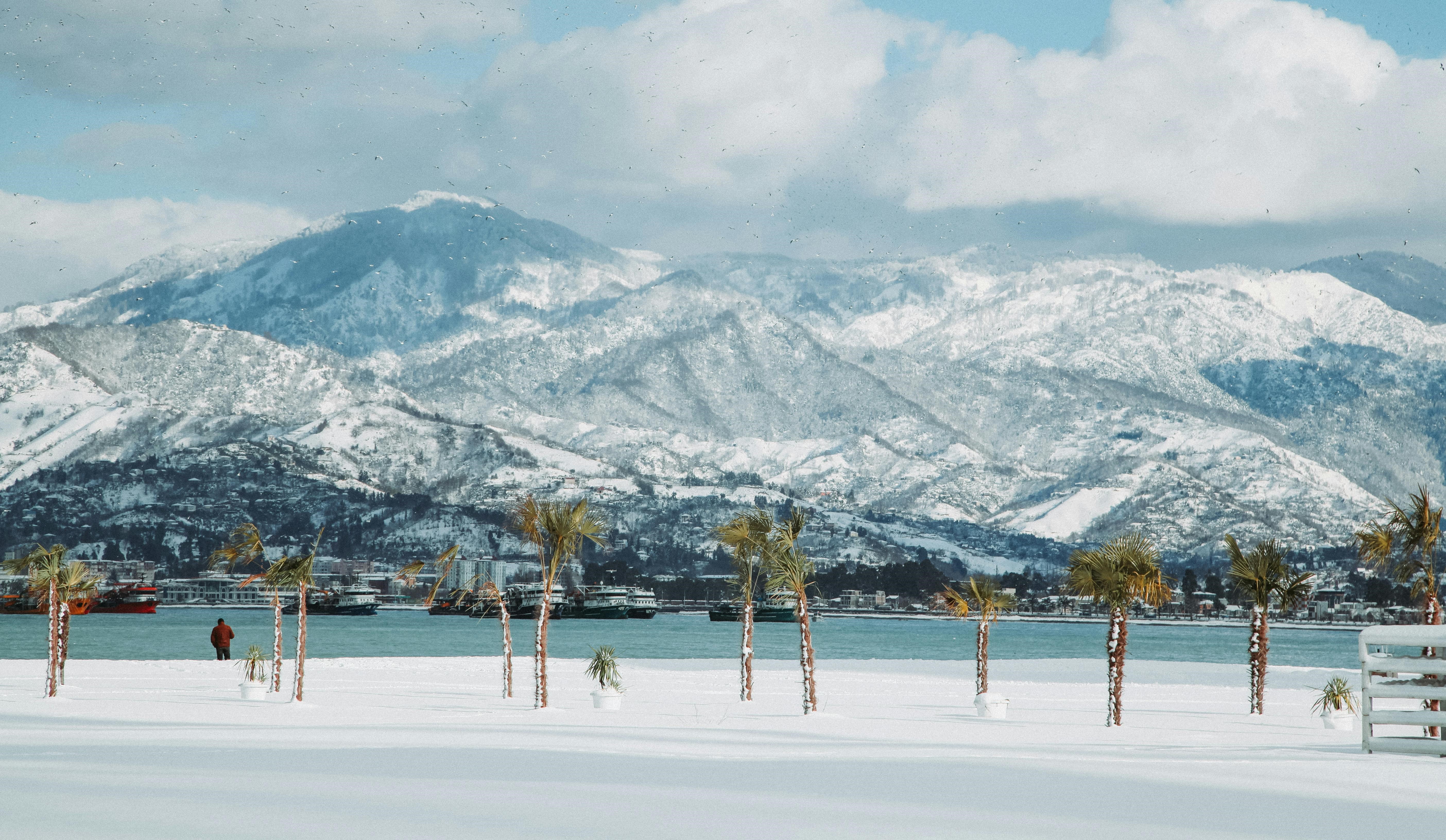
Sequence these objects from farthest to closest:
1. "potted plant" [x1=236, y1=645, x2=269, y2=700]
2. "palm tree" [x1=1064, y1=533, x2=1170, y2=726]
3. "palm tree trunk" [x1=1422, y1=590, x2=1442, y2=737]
Answer: "potted plant" [x1=236, y1=645, x2=269, y2=700]
"palm tree" [x1=1064, y1=533, x2=1170, y2=726]
"palm tree trunk" [x1=1422, y1=590, x2=1442, y2=737]

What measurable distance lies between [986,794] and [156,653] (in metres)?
83.3

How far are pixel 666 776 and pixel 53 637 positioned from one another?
22.6 m

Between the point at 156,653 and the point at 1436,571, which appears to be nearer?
the point at 1436,571

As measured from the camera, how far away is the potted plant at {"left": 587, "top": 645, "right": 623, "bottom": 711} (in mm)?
30828

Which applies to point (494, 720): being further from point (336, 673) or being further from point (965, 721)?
point (336, 673)

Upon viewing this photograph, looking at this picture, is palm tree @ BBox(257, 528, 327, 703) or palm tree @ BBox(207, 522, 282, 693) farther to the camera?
palm tree @ BBox(207, 522, 282, 693)

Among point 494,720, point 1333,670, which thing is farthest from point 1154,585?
point 1333,670

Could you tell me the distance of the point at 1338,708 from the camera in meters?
30.9

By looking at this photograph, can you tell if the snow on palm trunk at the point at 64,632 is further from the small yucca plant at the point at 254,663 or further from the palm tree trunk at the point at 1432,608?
the palm tree trunk at the point at 1432,608

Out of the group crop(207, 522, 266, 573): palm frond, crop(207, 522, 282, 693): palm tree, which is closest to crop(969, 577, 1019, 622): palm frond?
crop(207, 522, 282, 693): palm tree

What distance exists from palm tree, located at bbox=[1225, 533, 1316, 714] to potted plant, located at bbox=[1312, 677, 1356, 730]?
264cm

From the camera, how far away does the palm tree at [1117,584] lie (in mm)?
30000

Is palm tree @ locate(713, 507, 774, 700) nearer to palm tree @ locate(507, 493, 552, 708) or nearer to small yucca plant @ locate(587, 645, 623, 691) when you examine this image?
small yucca plant @ locate(587, 645, 623, 691)

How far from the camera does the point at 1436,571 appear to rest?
30.3m
